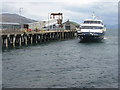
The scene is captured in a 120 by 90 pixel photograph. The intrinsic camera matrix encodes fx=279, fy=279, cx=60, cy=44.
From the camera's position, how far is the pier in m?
62.3

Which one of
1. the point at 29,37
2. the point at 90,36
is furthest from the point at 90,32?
the point at 29,37

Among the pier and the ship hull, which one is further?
the ship hull

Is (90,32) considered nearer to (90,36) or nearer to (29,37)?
(90,36)

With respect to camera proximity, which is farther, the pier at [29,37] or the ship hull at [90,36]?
the ship hull at [90,36]

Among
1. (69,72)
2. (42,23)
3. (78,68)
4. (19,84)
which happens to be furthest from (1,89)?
(42,23)

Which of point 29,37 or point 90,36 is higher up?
point 90,36

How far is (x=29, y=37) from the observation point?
74.6 m

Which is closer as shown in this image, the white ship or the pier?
the pier

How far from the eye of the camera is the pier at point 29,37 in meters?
62.3

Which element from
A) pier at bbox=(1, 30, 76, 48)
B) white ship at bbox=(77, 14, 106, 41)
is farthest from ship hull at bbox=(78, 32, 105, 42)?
pier at bbox=(1, 30, 76, 48)

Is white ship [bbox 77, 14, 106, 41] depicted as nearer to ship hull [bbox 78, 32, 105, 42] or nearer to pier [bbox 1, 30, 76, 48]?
ship hull [bbox 78, 32, 105, 42]

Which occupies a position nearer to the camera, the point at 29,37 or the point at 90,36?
the point at 29,37

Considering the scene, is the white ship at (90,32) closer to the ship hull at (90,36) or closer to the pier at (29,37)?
the ship hull at (90,36)

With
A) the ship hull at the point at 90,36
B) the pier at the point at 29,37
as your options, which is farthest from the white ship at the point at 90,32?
the pier at the point at 29,37
